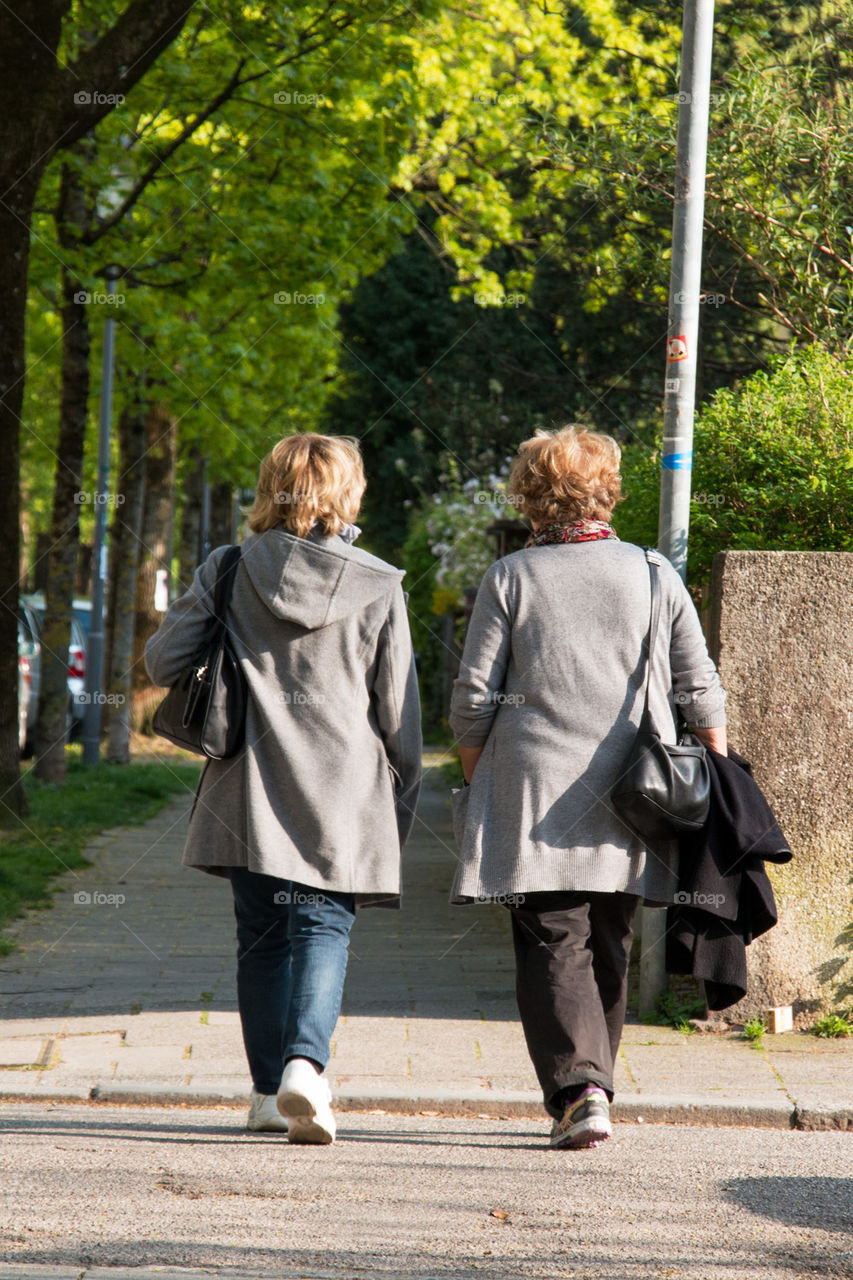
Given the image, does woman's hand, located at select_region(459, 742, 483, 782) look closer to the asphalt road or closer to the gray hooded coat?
the gray hooded coat

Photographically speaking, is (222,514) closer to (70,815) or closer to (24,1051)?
(70,815)

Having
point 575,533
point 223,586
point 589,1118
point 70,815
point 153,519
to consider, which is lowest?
point 70,815

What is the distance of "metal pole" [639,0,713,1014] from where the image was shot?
570 cm

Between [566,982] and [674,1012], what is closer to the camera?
[566,982]

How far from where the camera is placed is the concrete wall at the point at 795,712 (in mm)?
5492

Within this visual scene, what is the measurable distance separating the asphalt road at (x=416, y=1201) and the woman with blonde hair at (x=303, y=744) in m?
0.30

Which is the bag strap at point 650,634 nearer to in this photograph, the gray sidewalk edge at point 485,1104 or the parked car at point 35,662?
the gray sidewalk edge at point 485,1104

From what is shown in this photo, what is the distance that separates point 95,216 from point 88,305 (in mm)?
1055

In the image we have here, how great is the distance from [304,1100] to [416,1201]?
409mm

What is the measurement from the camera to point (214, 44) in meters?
13.3

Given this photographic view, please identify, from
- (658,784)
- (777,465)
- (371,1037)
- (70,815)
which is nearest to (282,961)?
(658,784)

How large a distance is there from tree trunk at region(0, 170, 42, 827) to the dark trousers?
666cm

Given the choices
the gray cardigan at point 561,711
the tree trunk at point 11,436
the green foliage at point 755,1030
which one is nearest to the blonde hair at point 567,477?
the gray cardigan at point 561,711

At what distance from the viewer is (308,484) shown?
4.17 metres
